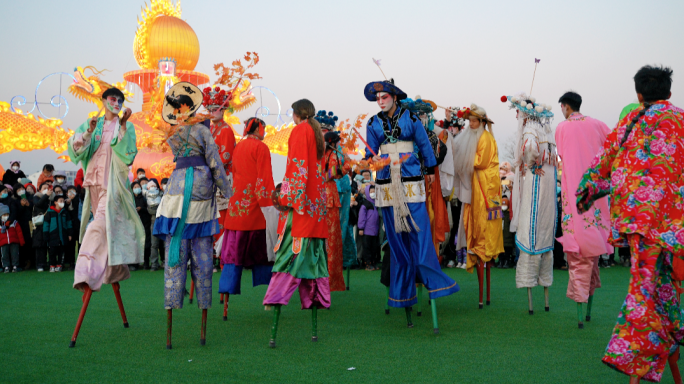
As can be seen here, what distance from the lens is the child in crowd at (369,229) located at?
10438mm

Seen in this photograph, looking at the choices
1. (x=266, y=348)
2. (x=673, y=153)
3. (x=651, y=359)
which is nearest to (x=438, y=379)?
(x=651, y=359)

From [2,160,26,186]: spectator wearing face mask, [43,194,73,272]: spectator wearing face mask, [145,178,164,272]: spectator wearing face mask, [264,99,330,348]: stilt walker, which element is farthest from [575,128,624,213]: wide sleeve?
[2,160,26,186]: spectator wearing face mask

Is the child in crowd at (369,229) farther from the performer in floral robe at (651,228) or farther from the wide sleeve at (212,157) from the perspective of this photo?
the performer in floral robe at (651,228)

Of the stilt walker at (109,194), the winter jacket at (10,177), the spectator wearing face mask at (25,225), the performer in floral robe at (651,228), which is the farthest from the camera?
the winter jacket at (10,177)

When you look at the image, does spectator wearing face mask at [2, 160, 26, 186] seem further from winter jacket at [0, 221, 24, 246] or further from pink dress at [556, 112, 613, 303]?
pink dress at [556, 112, 613, 303]

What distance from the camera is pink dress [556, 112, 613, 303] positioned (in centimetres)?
496

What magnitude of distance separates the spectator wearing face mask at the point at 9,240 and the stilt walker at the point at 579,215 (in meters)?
9.81

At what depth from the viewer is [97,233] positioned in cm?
475

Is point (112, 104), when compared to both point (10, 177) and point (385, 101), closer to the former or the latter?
point (385, 101)

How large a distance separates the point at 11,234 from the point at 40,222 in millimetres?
563

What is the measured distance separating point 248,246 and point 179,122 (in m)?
1.65

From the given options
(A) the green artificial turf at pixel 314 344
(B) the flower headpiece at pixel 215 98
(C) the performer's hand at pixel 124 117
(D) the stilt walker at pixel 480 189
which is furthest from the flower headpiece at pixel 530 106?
(C) the performer's hand at pixel 124 117

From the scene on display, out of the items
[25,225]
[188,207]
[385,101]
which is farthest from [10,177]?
[385,101]

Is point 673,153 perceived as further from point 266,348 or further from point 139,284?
point 139,284
